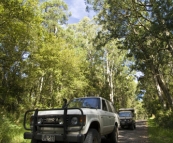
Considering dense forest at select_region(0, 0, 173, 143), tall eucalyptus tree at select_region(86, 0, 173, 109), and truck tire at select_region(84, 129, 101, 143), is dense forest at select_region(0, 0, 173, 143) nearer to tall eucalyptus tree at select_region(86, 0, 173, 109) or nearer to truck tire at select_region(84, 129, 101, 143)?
tall eucalyptus tree at select_region(86, 0, 173, 109)

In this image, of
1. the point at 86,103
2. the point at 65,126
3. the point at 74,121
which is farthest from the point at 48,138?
the point at 86,103

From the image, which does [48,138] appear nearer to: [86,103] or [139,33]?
[86,103]

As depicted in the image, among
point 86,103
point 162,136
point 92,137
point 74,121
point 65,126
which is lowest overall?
point 162,136

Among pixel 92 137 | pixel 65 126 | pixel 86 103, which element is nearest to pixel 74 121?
pixel 65 126

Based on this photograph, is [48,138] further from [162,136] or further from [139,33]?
[139,33]

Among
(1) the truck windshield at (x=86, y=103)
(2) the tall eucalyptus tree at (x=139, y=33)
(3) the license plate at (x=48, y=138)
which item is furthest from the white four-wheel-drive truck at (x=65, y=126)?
(2) the tall eucalyptus tree at (x=139, y=33)

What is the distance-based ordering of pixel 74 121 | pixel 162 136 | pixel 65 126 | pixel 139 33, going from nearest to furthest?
pixel 65 126, pixel 74 121, pixel 162 136, pixel 139 33

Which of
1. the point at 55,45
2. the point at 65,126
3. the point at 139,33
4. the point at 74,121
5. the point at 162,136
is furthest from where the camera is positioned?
the point at 55,45

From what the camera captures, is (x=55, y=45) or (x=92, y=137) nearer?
(x=92, y=137)

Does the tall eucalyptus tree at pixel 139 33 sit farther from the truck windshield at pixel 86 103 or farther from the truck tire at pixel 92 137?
the truck tire at pixel 92 137

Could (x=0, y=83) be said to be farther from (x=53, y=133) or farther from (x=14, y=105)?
(x=53, y=133)

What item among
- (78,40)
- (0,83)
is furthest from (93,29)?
(0,83)

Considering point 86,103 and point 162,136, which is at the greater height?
point 86,103

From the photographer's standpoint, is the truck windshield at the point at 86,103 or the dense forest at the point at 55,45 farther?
the dense forest at the point at 55,45
